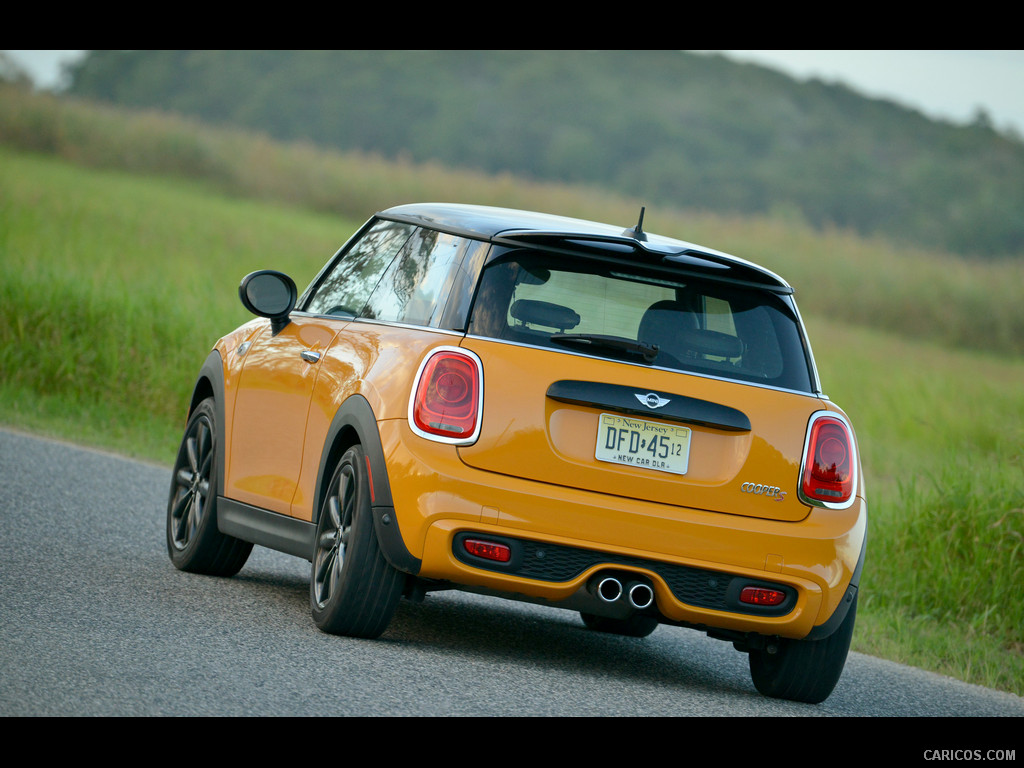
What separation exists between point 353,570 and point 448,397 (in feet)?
2.41

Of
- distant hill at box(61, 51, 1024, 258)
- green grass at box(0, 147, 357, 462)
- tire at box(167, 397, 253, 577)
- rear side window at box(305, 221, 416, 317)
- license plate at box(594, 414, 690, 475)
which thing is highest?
distant hill at box(61, 51, 1024, 258)

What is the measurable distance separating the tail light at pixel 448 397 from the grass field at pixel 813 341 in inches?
146

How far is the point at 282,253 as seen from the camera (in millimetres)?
29188

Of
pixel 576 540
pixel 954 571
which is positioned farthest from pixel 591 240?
pixel 954 571

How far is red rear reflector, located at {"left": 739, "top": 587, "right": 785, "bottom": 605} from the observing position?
17.8 feet

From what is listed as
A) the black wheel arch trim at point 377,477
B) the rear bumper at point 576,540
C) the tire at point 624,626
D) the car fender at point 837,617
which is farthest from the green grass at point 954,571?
the black wheel arch trim at point 377,477

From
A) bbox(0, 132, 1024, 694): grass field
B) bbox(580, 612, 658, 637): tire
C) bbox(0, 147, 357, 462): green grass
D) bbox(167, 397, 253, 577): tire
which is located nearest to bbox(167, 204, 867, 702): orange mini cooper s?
bbox(167, 397, 253, 577): tire

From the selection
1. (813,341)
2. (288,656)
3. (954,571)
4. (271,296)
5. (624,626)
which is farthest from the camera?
(813,341)

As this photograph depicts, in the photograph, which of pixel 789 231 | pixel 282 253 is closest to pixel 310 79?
pixel 789 231

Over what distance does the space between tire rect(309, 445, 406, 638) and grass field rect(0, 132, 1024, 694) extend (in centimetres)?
356

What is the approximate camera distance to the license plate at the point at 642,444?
533 cm

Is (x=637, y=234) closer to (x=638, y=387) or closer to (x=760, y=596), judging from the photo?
(x=638, y=387)

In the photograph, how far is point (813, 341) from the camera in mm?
30047

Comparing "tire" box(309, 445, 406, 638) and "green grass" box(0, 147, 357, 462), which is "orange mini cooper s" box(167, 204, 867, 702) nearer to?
"tire" box(309, 445, 406, 638)
